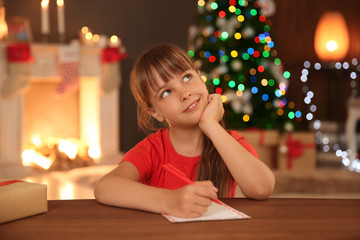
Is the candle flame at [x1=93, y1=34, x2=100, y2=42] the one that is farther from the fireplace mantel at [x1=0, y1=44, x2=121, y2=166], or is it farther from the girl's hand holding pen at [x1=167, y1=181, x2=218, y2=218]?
the girl's hand holding pen at [x1=167, y1=181, x2=218, y2=218]

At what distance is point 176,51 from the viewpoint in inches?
49.3

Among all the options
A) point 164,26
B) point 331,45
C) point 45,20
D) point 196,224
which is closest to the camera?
point 196,224

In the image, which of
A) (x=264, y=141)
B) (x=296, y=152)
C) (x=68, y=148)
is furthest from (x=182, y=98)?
(x=68, y=148)

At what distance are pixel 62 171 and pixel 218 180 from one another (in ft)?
10.8

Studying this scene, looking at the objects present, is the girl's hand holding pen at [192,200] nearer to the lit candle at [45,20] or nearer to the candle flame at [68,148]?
the candle flame at [68,148]

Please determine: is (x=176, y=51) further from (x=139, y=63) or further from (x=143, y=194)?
(x=143, y=194)

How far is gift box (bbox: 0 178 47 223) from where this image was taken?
2.58ft

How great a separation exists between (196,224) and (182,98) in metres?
0.45

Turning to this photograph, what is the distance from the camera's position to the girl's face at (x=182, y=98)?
1152 mm

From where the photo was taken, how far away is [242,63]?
4348mm

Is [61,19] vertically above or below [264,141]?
above

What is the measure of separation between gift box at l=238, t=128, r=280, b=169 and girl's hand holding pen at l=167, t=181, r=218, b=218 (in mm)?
3148

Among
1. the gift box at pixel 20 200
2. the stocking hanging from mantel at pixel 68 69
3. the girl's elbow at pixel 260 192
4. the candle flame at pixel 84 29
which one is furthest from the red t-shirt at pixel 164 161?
the candle flame at pixel 84 29

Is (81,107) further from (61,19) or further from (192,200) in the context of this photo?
(192,200)
